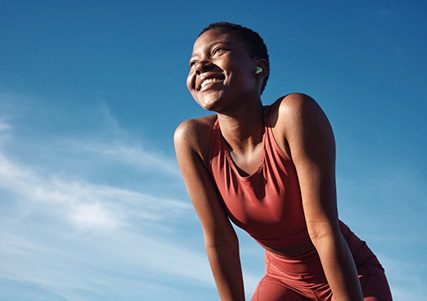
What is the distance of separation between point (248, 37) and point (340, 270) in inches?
67.7

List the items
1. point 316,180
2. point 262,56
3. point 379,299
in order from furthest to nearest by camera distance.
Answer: point 262,56
point 379,299
point 316,180

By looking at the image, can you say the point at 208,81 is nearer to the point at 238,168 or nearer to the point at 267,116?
the point at 267,116

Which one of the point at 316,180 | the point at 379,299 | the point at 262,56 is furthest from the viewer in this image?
the point at 262,56

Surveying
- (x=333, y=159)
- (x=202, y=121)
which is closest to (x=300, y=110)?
(x=333, y=159)

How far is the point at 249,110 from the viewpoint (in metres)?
3.98

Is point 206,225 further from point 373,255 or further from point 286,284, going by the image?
point 373,255

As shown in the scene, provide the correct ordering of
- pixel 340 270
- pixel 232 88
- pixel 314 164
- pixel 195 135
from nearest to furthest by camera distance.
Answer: pixel 340 270
pixel 314 164
pixel 232 88
pixel 195 135

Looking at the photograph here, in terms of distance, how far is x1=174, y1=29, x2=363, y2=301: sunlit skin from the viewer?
359cm

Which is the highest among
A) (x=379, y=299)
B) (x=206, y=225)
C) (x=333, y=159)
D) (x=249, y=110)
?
(x=249, y=110)

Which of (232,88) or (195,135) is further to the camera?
(195,135)

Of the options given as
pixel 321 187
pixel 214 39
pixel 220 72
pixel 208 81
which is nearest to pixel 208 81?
pixel 208 81

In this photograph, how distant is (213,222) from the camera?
13.9ft

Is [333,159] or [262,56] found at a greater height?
[262,56]

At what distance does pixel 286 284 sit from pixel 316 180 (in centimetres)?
110
